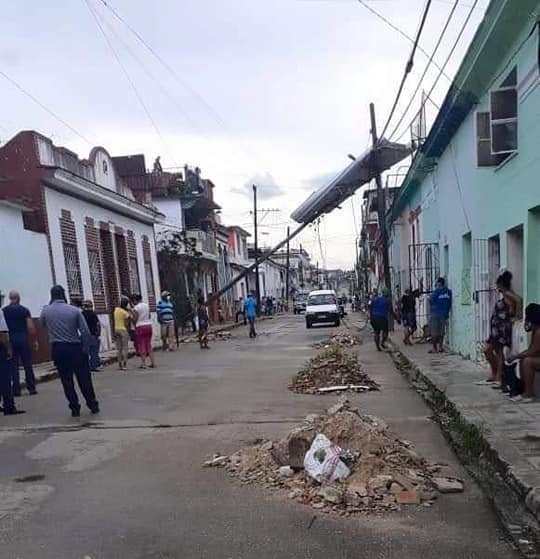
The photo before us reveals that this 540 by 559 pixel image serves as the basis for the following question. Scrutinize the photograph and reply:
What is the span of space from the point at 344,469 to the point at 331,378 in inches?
235

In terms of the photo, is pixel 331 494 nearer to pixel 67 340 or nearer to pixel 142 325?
pixel 67 340

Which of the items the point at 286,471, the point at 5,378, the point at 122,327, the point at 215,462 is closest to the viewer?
the point at 286,471

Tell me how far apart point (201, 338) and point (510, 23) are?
14.5m

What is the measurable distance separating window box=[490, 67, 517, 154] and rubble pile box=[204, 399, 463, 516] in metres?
5.33

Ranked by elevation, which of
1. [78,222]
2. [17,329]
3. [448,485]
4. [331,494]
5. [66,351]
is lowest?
[448,485]

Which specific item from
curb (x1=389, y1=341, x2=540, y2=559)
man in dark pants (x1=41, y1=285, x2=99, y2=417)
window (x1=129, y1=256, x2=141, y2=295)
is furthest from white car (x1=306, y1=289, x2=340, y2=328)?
man in dark pants (x1=41, y1=285, x2=99, y2=417)

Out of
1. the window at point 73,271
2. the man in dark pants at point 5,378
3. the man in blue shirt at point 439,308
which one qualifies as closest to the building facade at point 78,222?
the window at point 73,271

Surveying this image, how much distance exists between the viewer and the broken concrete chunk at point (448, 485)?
5.04 m

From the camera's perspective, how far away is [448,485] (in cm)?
509

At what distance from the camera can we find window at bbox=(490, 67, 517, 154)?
9109 millimetres

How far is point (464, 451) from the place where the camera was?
6332mm

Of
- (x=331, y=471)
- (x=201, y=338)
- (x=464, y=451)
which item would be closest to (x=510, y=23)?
(x=464, y=451)

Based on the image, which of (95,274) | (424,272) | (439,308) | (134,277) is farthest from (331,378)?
(134,277)

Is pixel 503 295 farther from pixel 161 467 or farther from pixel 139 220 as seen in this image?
pixel 139 220
